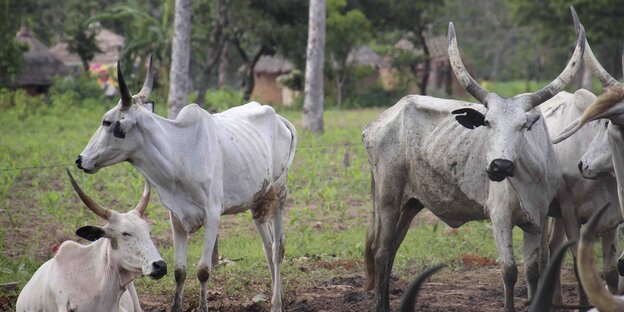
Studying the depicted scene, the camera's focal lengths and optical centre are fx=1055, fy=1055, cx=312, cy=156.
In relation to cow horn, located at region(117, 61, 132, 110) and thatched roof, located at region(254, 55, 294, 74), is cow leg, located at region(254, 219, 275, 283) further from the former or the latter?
thatched roof, located at region(254, 55, 294, 74)

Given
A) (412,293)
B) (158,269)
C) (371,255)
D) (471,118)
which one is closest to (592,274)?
(412,293)

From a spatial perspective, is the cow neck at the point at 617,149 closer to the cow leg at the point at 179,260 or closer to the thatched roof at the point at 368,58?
the cow leg at the point at 179,260

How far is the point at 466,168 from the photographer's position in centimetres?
704

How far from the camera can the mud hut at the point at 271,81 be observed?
3666 cm

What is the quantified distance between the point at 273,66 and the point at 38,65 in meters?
8.10

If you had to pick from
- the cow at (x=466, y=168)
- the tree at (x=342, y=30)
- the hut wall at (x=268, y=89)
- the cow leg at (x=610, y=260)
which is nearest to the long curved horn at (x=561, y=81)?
the cow at (x=466, y=168)

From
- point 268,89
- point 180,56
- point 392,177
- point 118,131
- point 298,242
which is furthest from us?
point 268,89

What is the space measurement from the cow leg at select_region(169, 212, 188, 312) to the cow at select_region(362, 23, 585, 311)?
1.43m

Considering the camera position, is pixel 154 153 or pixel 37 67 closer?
pixel 154 153

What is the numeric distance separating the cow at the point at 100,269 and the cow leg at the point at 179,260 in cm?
59

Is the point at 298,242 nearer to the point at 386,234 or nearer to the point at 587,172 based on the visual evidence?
the point at 386,234

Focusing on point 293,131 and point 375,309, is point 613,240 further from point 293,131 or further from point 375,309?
point 293,131

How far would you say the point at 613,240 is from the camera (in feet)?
23.9

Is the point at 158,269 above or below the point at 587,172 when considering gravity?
below
